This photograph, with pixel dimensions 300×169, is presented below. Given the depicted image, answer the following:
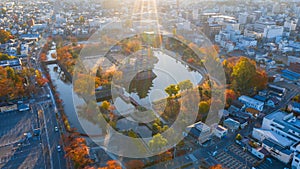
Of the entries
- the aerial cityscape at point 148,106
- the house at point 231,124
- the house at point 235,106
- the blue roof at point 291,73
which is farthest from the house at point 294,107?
the blue roof at point 291,73

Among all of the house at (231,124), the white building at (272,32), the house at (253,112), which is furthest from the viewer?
the white building at (272,32)

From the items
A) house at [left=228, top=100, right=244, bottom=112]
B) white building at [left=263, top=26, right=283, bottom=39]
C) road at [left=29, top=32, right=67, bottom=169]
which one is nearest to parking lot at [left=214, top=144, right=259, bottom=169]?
house at [left=228, top=100, right=244, bottom=112]

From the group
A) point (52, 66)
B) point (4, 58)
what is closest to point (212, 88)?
point (52, 66)

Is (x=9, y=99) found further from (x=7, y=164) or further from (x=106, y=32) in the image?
(x=106, y=32)

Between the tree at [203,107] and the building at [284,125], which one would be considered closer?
the building at [284,125]

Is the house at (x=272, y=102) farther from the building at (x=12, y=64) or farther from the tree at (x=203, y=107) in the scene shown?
the building at (x=12, y=64)

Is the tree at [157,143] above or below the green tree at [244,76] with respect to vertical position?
below

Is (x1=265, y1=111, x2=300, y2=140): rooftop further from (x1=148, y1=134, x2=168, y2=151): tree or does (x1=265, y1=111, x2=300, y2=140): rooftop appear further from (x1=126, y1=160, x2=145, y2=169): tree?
(x1=126, y1=160, x2=145, y2=169): tree
